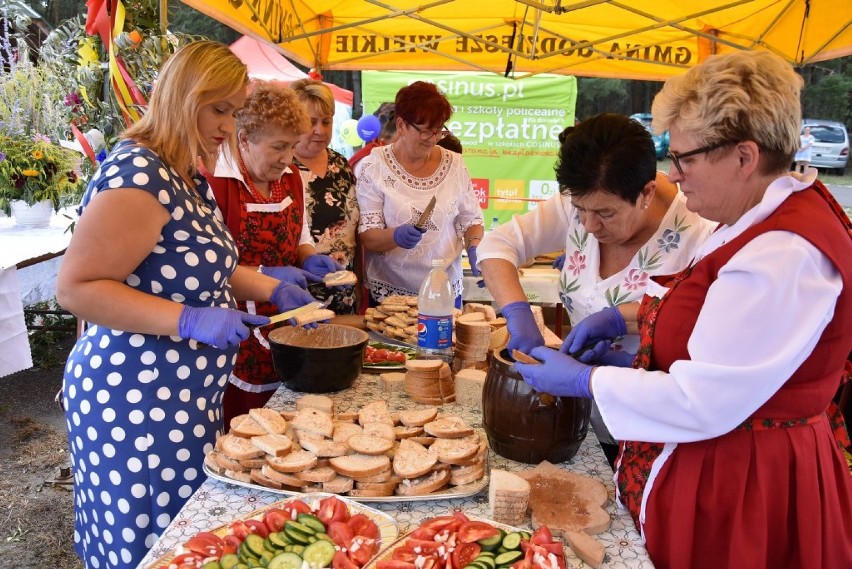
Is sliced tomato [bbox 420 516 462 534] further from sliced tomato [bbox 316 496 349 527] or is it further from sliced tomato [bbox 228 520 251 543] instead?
sliced tomato [bbox 228 520 251 543]

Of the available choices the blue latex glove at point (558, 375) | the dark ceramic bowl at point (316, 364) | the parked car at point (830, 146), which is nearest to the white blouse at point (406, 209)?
the dark ceramic bowl at point (316, 364)

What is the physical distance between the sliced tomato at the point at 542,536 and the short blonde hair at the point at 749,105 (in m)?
0.86

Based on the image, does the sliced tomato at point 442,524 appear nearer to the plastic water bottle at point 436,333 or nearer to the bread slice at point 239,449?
the bread slice at point 239,449

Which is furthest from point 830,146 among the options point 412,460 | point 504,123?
point 412,460

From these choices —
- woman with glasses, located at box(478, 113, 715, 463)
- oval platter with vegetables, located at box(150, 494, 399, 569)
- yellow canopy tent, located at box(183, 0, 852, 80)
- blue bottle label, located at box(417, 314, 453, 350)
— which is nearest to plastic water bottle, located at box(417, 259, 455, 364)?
blue bottle label, located at box(417, 314, 453, 350)

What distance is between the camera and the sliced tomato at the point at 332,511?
1.36 m

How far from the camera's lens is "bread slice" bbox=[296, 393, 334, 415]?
→ 194cm

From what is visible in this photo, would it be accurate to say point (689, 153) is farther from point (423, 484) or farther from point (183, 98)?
point (183, 98)

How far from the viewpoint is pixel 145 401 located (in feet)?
Result: 6.26

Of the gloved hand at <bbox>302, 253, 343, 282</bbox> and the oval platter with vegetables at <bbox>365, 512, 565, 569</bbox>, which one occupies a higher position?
the gloved hand at <bbox>302, 253, 343, 282</bbox>

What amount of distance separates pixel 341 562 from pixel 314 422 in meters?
0.55

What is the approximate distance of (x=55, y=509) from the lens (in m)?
3.72

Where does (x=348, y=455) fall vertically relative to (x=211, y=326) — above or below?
below

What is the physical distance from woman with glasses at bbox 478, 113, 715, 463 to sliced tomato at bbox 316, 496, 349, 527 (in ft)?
2.47
